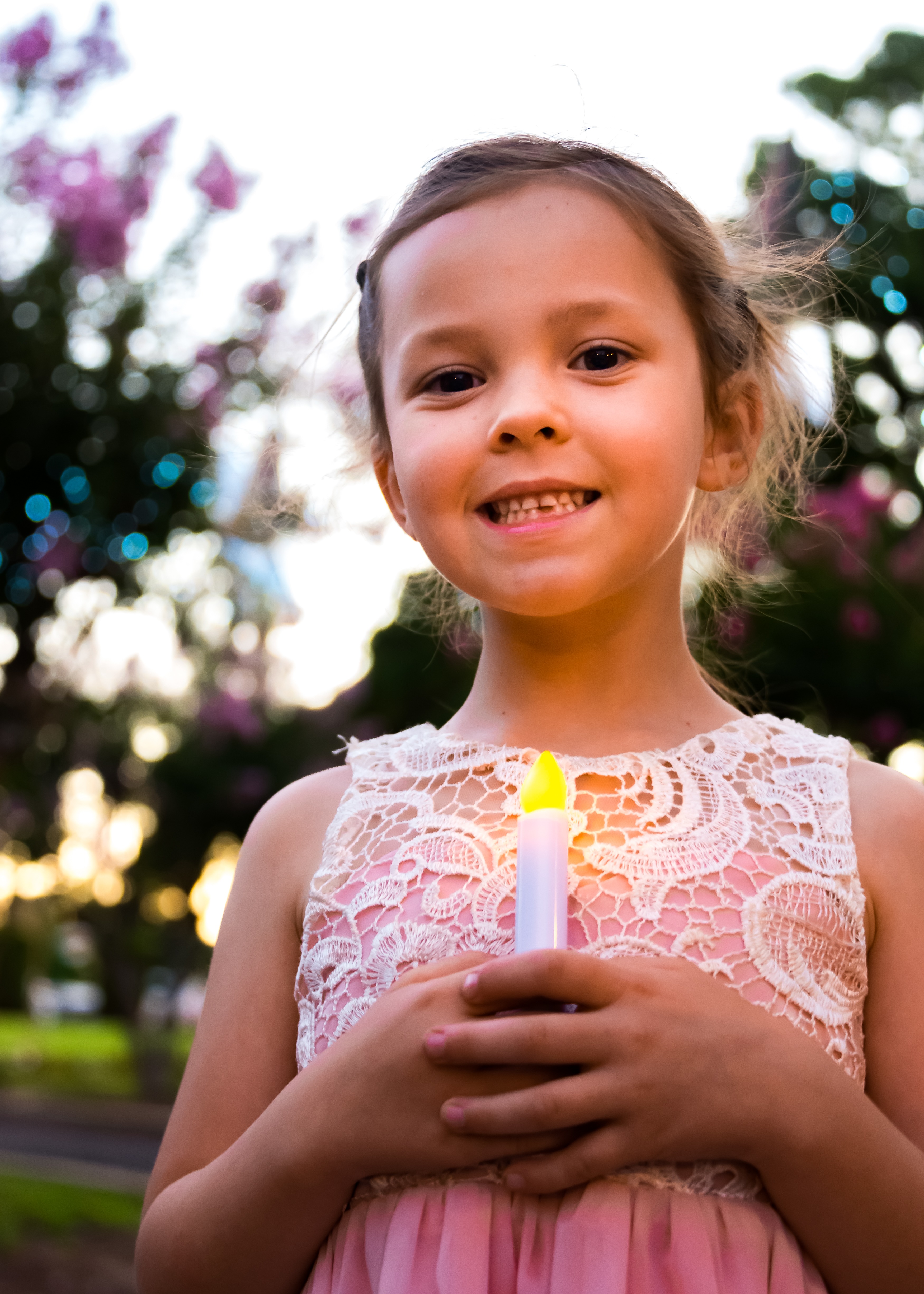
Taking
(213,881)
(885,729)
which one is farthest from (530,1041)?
(213,881)

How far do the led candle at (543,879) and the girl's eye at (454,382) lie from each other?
0.73 meters

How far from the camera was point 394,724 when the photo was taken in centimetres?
1575

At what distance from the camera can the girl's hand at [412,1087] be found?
4.39 feet

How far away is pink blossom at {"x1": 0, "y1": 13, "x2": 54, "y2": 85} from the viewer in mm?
5703

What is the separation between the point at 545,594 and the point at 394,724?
14163 millimetres

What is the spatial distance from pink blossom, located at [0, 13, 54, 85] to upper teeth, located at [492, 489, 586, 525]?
17.2 ft

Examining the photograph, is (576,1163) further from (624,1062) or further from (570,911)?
(570,911)

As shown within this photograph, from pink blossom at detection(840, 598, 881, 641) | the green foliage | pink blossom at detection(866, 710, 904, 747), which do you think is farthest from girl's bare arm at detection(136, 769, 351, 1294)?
the green foliage

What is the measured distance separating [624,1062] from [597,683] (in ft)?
2.22

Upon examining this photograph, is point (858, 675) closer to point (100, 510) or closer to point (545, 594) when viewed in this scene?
point (100, 510)

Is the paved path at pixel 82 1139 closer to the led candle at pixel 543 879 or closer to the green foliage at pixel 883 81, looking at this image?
the led candle at pixel 543 879

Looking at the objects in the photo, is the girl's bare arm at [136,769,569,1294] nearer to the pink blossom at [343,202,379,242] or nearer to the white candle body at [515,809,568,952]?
the white candle body at [515,809,568,952]

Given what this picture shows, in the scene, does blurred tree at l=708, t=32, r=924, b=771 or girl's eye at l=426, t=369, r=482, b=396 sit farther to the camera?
blurred tree at l=708, t=32, r=924, b=771

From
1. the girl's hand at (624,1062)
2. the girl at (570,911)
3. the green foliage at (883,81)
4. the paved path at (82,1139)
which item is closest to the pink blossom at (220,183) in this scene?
A: the girl at (570,911)
